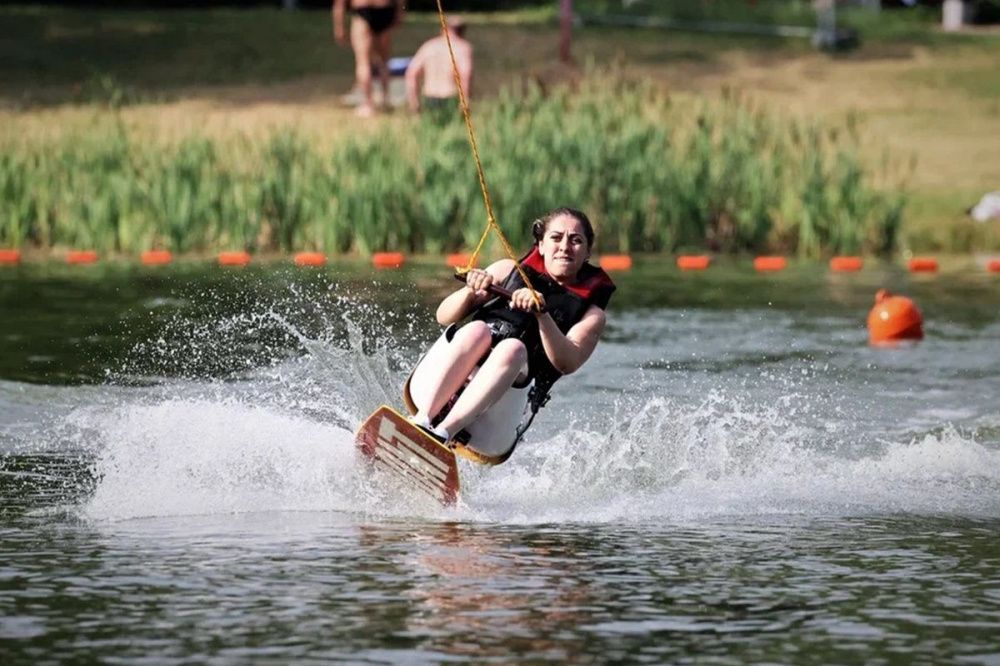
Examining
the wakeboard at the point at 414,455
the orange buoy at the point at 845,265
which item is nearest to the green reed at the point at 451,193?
the orange buoy at the point at 845,265

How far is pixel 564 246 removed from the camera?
34.0 ft

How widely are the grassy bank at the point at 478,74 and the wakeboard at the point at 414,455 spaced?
634 inches

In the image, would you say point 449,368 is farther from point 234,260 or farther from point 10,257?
point 10,257

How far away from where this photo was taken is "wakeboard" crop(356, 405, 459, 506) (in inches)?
396

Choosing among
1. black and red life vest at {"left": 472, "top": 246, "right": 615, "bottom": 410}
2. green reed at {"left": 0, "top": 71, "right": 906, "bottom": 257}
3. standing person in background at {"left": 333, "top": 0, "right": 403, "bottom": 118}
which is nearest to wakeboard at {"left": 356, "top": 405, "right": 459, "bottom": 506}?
black and red life vest at {"left": 472, "top": 246, "right": 615, "bottom": 410}

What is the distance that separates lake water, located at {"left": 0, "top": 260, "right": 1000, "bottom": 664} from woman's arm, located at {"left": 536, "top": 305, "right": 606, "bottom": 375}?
0.61m

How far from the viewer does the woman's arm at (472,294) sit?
989 cm

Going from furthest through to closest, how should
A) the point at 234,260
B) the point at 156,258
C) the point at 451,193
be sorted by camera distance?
1. the point at 451,193
2. the point at 156,258
3. the point at 234,260

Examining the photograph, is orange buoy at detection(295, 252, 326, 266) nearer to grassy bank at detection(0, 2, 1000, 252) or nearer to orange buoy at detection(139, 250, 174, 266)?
orange buoy at detection(139, 250, 174, 266)

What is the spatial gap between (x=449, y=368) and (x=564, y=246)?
694 millimetres

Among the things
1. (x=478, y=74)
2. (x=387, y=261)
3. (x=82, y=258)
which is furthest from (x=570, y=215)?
(x=478, y=74)

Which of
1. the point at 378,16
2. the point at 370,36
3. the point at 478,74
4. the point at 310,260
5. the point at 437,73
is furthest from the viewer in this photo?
the point at 478,74

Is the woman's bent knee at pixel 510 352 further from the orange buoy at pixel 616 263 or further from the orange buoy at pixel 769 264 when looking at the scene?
the orange buoy at pixel 769 264

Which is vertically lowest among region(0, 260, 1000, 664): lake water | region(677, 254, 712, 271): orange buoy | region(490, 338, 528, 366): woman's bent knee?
region(0, 260, 1000, 664): lake water
